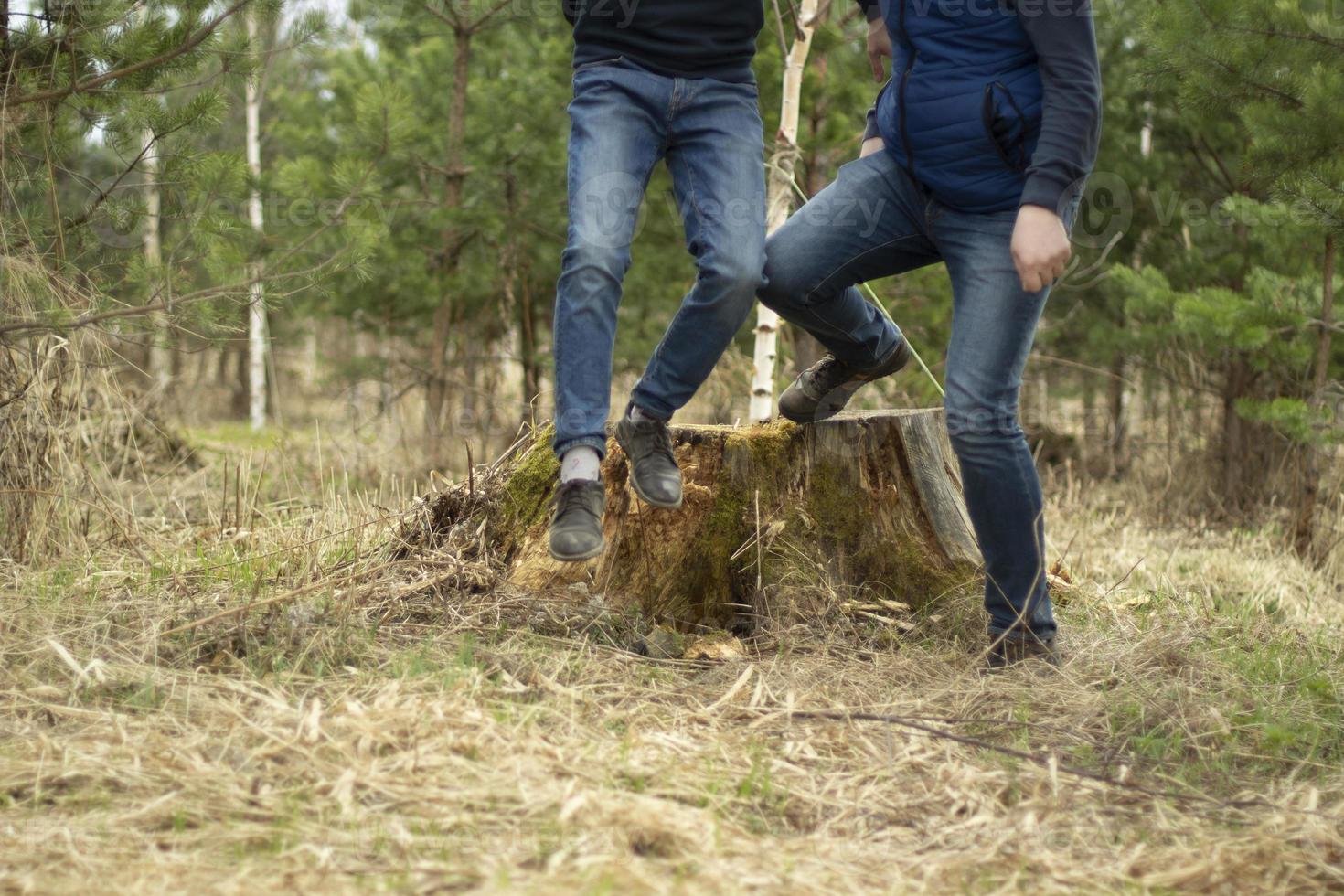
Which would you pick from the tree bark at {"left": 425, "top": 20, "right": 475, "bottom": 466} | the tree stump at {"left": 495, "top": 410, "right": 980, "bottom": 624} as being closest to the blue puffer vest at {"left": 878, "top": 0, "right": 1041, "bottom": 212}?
the tree stump at {"left": 495, "top": 410, "right": 980, "bottom": 624}

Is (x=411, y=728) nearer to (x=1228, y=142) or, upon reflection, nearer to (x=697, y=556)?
(x=697, y=556)

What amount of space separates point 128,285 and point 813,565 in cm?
253

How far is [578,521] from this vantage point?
2.73 metres

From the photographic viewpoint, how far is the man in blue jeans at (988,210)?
8.59 ft

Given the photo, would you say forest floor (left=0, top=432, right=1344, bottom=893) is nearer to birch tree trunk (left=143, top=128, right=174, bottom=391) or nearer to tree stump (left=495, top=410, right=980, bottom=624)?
tree stump (left=495, top=410, right=980, bottom=624)

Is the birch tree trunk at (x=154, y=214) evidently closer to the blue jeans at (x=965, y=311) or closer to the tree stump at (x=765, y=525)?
the tree stump at (x=765, y=525)

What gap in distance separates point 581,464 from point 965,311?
100cm

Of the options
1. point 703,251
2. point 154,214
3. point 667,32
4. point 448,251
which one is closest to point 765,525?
point 703,251

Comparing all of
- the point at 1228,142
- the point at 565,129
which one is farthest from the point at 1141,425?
the point at 565,129

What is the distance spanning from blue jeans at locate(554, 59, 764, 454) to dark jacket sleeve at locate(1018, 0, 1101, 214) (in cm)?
69

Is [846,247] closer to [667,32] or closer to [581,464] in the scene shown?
[667,32]

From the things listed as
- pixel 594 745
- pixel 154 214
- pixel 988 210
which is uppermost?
pixel 154 214

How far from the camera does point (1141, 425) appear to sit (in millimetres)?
8547

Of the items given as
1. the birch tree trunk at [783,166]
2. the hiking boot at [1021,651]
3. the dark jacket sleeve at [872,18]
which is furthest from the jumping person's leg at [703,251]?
the birch tree trunk at [783,166]
